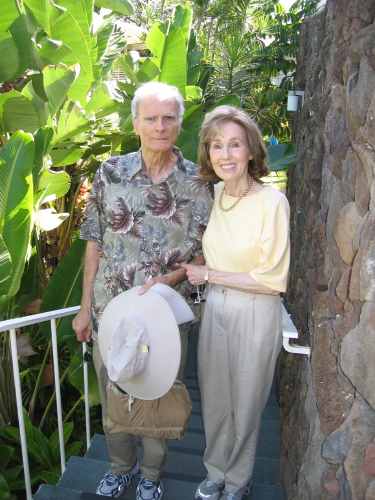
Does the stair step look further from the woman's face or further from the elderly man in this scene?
the woman's face

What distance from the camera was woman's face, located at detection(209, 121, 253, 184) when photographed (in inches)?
76.7

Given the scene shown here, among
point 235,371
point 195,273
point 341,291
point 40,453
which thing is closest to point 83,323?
point 195,273

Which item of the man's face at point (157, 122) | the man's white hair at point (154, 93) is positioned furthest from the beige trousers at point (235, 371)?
the man's white hair at point (154, 93)

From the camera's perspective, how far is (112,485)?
→ 2.30 m

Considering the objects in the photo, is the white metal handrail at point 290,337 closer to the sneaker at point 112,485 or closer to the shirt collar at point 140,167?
the shirt collar at point 140,167

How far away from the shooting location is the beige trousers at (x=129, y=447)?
2215 millimetres

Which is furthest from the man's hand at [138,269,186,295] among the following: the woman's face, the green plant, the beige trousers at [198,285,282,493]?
the green plant

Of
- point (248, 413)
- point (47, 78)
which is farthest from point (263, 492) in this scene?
point (47, 78)

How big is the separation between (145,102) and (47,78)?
0.85 m

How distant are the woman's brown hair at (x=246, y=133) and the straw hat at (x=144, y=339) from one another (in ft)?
1.95

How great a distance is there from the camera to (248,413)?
2068 millimetres

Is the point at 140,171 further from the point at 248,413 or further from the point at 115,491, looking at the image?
the point at 115,491

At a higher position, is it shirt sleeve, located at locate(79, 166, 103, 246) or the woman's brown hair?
the woman's brown hair

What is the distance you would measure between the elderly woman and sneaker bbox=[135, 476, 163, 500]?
318mm
